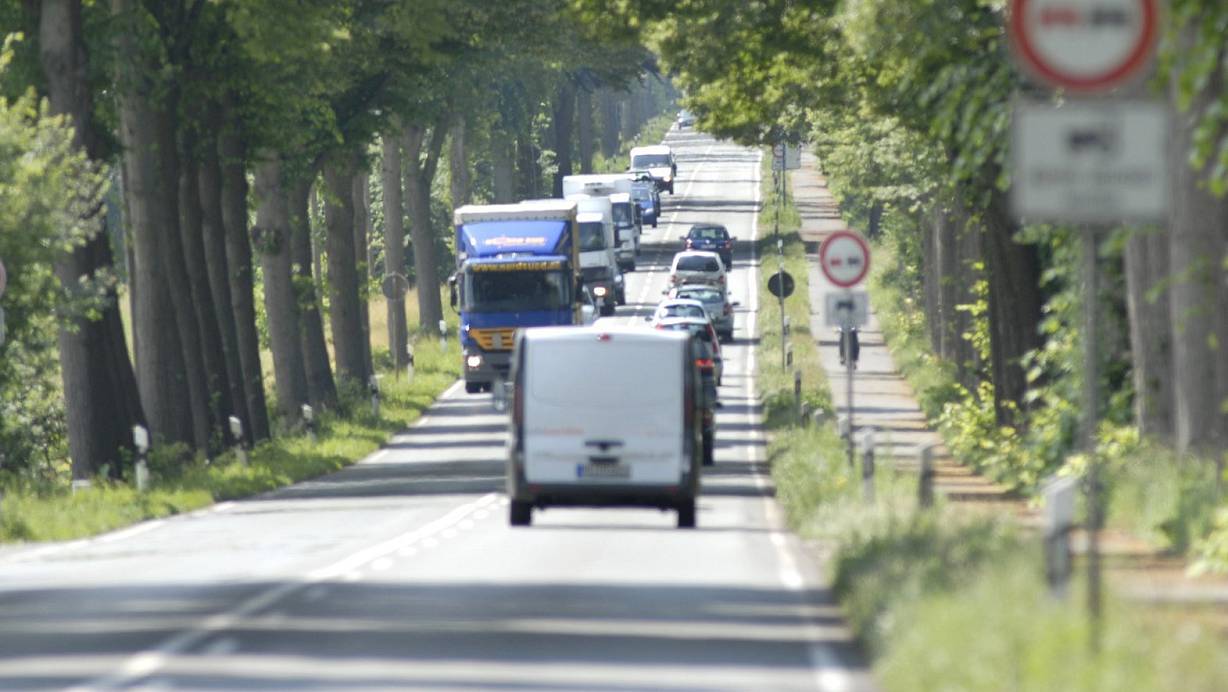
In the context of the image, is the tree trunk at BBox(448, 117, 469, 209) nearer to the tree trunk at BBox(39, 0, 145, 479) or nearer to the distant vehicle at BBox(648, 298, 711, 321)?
the distant vehicle at BBox(648, 298, 711, 321)

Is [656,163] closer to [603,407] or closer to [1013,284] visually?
[1013,284]

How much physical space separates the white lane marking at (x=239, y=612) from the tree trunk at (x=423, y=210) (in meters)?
37.1

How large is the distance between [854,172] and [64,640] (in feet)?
133

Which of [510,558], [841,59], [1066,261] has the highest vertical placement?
[841,59]

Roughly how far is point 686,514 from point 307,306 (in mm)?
24791

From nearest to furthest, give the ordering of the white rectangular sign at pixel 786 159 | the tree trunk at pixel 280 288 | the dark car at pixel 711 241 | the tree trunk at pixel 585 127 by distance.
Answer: the tree trunk at pixel 280 288
the dark car at pixel 711 241
the white rectangular sign at pixel 786 159
the tree trunk at pixel 585 127

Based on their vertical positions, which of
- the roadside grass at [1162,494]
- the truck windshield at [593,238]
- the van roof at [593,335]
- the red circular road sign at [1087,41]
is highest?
the red circular road sign at [1087,41]

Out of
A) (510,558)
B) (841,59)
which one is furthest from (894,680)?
(841,59)

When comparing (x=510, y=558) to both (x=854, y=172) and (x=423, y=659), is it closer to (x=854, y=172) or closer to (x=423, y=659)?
(x=423, y=659)

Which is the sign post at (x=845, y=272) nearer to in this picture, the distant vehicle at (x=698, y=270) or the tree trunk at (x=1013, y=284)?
the tree trunk at (x=1013, y=284)

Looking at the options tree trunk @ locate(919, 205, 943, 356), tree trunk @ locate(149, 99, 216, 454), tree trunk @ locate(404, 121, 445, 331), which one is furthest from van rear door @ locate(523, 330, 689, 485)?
tree trunk @ locate(404, 121, 445, 331)

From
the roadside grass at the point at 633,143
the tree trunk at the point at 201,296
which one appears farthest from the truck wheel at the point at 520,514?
the roadside grass at the point at 633,143

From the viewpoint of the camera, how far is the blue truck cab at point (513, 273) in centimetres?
4809

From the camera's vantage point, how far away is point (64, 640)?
14.0 meters
